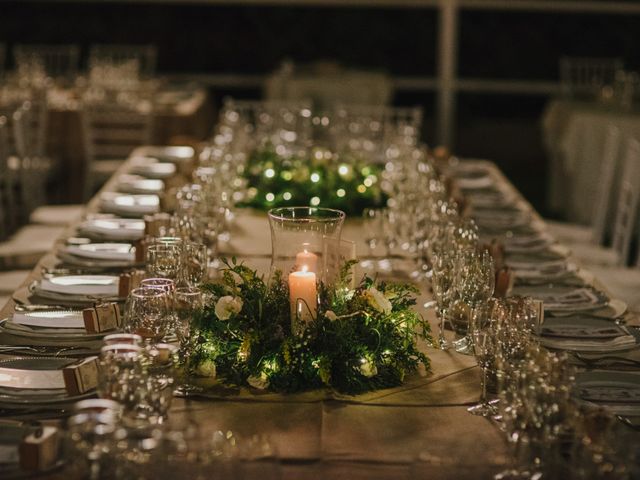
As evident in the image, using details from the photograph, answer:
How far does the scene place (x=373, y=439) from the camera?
193 cm

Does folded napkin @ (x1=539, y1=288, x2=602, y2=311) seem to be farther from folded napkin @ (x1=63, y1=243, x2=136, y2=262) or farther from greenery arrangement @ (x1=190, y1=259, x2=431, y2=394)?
folded napkin @ (x1=63, y1=243, x2=136, y2=262)

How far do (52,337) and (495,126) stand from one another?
8.41m

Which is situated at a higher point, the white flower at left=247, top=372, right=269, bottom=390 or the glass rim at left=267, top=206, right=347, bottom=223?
the glass rim at left=267, top=206, right=347, bottom=223

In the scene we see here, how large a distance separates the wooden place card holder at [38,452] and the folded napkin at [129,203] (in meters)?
2.04

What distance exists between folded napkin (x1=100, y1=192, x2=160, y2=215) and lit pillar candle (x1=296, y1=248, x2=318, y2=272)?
5.15 feet

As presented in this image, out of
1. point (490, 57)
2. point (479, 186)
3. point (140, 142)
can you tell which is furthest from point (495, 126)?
point (479, 186)

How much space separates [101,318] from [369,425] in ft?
2.56

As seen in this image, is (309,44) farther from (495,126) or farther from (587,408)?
(587,408)

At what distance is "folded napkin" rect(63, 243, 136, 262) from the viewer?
10.6 ft

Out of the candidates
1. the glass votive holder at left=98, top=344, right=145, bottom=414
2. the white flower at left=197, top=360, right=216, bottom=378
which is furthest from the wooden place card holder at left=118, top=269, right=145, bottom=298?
the glass votive holder at left=98, top=344, right=145, bottom=414

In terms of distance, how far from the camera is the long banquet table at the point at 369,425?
5.95 ft

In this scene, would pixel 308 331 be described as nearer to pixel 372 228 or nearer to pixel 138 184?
pixel 372 228

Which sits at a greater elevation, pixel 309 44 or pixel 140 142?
pixel 309 44

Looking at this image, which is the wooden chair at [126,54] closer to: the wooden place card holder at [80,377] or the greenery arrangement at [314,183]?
the greenery arrangement at [314,183]
